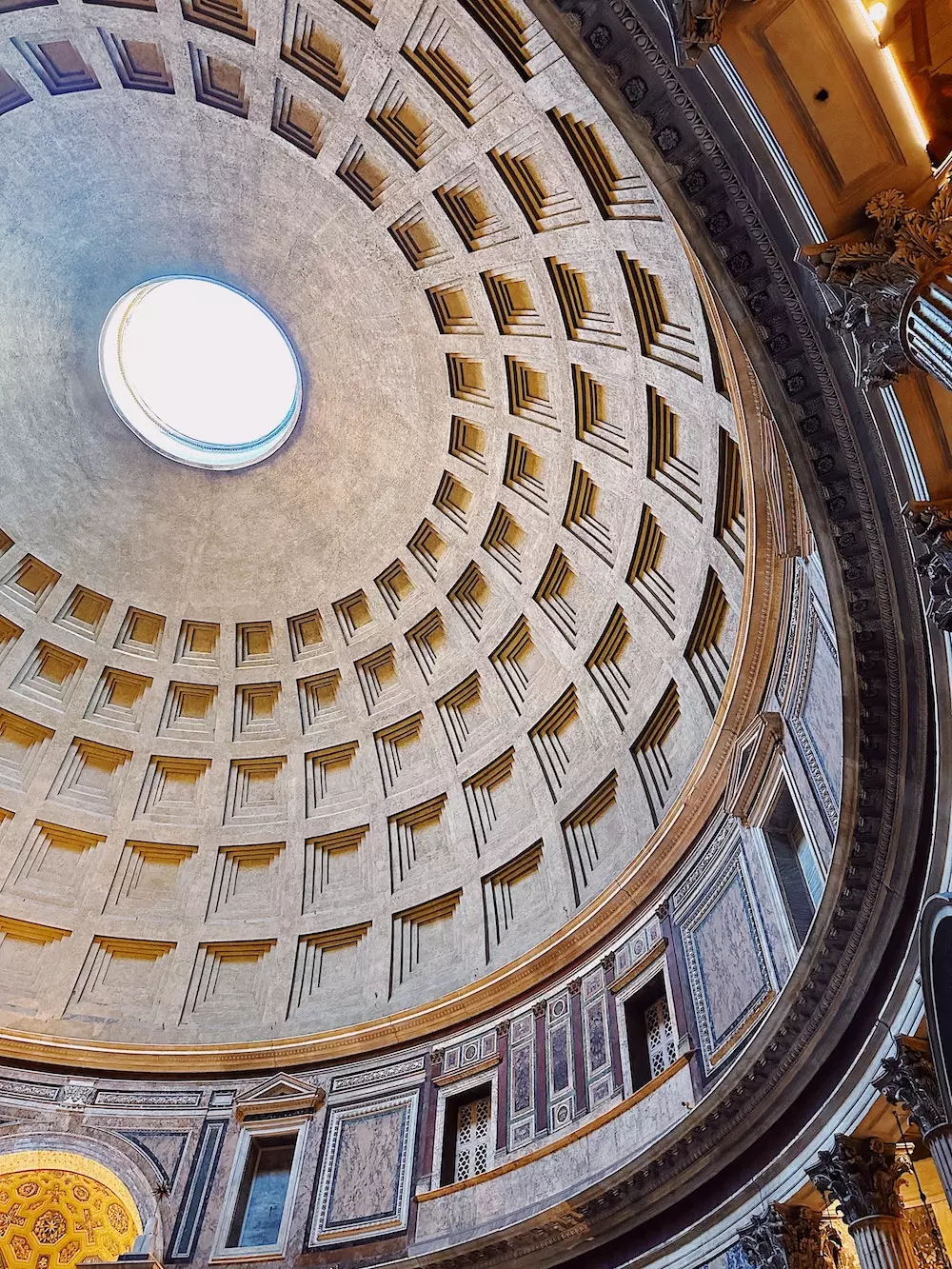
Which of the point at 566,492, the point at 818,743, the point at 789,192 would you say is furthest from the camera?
the point at 566,492

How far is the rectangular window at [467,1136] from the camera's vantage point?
49.1 ft

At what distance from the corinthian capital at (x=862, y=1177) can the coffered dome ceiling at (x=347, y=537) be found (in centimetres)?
619

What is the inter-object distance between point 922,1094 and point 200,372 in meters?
25.7

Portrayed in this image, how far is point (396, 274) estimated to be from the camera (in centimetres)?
1955

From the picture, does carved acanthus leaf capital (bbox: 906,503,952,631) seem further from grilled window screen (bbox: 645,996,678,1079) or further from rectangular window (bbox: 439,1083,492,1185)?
rectangular window (bbox: 439,1083,492,1185)

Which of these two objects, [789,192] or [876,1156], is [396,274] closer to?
[789,192]

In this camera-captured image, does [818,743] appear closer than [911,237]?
No

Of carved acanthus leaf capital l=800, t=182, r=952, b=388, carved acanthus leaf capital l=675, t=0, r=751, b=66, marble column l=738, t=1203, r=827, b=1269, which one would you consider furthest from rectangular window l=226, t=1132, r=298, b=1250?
carved acanthus leaf capital l=675, t=0, r=751, b=66

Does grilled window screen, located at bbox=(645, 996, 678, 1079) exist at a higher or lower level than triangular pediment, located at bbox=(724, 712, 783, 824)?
lower

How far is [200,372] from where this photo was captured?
2792 centimetres

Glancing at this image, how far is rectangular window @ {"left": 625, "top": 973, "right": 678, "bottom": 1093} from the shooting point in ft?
44.2

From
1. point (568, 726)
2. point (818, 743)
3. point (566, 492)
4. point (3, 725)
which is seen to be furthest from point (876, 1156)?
point (3, 725)

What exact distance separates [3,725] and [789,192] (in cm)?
2137

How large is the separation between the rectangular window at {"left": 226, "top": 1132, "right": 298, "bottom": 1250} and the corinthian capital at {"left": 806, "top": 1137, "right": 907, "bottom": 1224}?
10000mm
